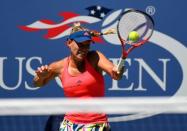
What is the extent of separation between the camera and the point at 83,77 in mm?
5887

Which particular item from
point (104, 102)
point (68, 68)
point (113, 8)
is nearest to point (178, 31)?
point (113, 8)

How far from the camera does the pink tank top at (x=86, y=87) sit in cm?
584

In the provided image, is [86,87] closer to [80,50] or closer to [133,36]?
[80,50]

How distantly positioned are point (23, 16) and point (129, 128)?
1406mm

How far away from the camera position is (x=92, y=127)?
5.91m

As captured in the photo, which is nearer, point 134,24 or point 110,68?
point 110,68

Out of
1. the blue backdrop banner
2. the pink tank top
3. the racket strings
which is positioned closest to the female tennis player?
the pink tank top

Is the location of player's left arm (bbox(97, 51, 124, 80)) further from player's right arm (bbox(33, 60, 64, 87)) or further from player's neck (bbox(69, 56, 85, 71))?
player's right arm (bbox(33, 60, 64, 87))

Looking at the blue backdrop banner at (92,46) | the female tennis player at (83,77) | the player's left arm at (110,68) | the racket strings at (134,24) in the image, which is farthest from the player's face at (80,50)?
the blue backdrop banner at (92,46)

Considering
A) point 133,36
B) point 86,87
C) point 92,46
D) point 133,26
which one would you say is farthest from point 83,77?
point 92,46

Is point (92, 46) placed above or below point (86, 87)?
above

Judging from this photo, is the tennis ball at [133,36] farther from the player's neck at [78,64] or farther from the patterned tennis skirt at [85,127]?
the patterned tennis skirt at [85,127]

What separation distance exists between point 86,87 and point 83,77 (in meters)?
0.09

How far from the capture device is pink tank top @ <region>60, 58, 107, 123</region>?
230 inches
